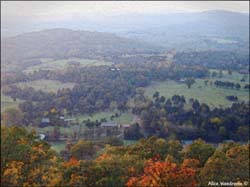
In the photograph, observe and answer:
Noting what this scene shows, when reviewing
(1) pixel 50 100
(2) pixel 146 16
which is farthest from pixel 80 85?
(2) pixel 146 16

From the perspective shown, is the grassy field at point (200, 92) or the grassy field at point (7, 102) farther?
the grassy field at point (200, 92)

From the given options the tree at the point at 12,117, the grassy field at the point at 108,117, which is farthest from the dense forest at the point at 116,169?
the grassy field at the point at 108,117

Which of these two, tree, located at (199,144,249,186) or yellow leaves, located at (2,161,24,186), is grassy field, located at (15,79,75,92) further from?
tree, located at (199,144,249,186)

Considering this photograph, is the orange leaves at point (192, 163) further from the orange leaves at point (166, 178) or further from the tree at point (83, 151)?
the tree at point (83, 151)

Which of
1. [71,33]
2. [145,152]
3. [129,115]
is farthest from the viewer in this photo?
[71,33]

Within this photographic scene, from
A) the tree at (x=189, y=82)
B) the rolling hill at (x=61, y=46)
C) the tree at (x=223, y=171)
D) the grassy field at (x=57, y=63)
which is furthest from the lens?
the tree at (x=189, y=82)

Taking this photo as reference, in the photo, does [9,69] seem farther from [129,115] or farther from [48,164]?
[48,164]

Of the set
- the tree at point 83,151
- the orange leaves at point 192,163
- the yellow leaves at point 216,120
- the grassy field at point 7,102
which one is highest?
the orange leaves at point 192,163
